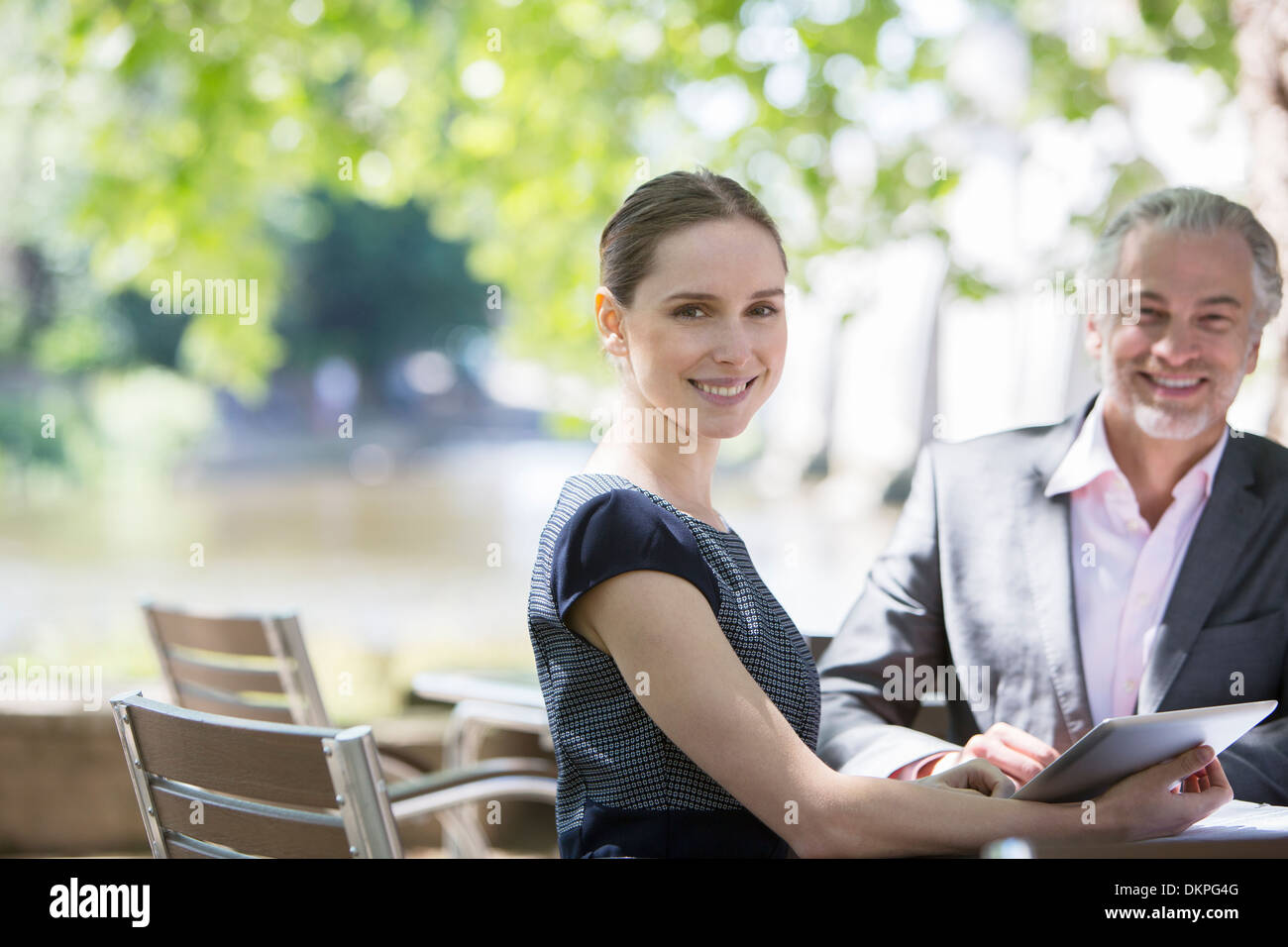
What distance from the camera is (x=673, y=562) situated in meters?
1.31

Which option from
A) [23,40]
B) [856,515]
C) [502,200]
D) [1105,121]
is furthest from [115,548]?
[1105,121]

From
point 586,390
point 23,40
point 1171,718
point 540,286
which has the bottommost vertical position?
point 1171,718

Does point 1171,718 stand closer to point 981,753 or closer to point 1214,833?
point 1214,833

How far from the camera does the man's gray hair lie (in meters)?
1.85

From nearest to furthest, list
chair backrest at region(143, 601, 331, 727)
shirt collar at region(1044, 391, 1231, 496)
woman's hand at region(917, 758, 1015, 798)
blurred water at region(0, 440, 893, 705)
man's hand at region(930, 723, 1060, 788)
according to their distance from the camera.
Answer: woman's hand at region(917, 758, 1015, 798) → man's hand at region(930, 723, 1060, 788) → shirt collar at region(1044, 391, 1231, 496) → chair backrest at region(143, 601, 331, 727) → blurred water at region(0, 440, 893, 705)

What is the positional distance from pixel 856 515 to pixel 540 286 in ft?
40.5

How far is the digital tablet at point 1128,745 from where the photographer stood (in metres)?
1.19

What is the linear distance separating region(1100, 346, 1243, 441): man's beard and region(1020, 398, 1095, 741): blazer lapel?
5.1 inches
